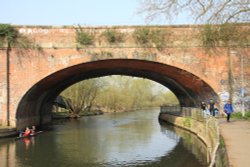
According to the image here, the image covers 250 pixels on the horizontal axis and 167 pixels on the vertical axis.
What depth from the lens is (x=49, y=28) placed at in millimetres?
19359

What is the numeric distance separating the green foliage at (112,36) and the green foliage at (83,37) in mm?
826

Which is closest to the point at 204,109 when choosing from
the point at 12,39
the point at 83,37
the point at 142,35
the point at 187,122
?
the point at 187,122

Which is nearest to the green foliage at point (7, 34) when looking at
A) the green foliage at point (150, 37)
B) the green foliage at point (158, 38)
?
the green foliage at point (150, 37)

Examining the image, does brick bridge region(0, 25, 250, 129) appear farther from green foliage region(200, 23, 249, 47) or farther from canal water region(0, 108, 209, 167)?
canal water region(0, 108, 209, 167)

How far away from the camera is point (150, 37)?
19.5m

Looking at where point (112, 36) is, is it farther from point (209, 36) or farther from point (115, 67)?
point (209, 36)

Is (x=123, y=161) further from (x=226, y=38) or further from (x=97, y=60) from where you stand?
(x=226, y=38)

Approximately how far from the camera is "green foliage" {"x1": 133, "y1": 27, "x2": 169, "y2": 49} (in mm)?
19312

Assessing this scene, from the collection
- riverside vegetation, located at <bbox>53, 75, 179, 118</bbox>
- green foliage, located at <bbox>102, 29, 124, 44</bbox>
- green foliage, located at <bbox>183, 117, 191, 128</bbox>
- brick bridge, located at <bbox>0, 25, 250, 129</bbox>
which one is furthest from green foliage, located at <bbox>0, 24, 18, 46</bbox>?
riverside vegetation, located at <bbox>53, 75, 179, 118</bbox>

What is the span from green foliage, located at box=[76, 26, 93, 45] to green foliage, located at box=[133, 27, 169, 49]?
8.10 feet

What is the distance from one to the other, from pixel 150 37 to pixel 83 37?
3670mm

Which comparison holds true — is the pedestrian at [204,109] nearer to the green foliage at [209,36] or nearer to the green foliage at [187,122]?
the green foliage at [187,122]

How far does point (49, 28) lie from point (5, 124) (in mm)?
5763

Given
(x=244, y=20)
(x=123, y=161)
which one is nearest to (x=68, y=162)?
(x=123, y=161)
